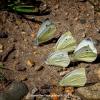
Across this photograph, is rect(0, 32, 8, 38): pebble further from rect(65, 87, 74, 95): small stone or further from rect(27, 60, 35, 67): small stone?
rect(65, 87, 74, 95): small stone

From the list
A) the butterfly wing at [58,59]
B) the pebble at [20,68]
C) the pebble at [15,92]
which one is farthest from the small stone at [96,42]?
the pebble at [15,92]

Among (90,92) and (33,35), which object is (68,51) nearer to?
(33,35)

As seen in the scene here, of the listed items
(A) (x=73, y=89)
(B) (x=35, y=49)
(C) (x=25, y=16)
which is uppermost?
(C) (x=25, y=16)

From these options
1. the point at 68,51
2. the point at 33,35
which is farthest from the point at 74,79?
the point at 33,35

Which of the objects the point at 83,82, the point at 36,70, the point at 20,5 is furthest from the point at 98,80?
the point at 20,5

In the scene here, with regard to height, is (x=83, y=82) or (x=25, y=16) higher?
(x=25, y=16)

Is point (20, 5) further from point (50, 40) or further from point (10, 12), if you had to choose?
point (50, 40)

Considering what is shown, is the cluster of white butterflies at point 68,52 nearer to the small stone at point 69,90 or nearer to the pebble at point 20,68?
the small stone at point 69,90
